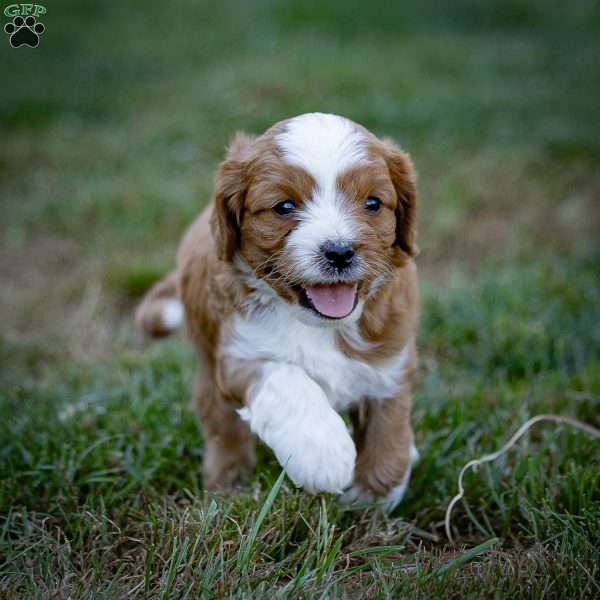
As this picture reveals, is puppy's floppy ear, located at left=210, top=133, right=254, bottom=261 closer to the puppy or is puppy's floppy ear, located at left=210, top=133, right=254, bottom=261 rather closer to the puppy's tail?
the puppy

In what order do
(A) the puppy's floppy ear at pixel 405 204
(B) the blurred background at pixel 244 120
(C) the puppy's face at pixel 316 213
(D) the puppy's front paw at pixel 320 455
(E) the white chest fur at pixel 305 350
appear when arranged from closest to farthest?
(D) the puppy's front paw at pixel 320 455
(C) the puppy's face at pixel 316 213
(E) the white chest fur at pixel 305 350
(A) the puppy's floppy ear at pixel 405 204
(B) the blurred background at pixel 244 120

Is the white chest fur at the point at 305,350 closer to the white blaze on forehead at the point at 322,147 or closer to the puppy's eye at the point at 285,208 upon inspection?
the puppy's eye at the point at 285,208

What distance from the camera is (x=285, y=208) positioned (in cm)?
296

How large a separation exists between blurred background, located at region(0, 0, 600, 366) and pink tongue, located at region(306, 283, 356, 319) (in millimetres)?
3045

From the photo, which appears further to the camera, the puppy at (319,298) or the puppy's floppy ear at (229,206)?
the puppy's floppy ear at (229,206)

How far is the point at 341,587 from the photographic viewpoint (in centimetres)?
263

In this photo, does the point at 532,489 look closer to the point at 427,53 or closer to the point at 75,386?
the point at 75,386

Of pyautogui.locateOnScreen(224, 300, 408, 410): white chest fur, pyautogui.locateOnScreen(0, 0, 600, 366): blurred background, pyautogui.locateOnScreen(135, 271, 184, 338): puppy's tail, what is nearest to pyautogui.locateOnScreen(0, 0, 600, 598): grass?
pyautogui.locateOnScreen(0, 0, 600, 366): blurred background

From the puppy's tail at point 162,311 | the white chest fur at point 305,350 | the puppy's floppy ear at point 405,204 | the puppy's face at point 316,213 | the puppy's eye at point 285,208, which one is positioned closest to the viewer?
the puppy's face at point 316,213

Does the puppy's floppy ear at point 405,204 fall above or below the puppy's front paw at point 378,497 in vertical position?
above

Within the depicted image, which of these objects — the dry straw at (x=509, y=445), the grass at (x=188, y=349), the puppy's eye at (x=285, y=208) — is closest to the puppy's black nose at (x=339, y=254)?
the puppy's eye at (x=285, y=208)

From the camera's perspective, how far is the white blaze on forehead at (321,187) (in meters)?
2.82

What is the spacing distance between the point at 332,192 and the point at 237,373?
809 millimetres

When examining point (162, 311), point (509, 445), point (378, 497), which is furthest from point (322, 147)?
point (162, 311)
